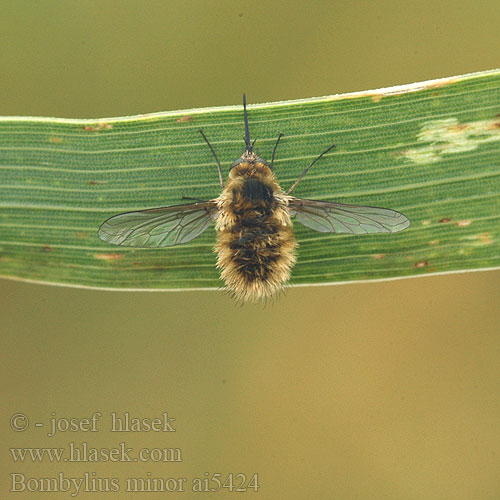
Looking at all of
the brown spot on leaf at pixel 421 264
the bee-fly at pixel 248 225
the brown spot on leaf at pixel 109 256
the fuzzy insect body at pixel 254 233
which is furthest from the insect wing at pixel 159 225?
the brown spot on leaf at pixel 421 264

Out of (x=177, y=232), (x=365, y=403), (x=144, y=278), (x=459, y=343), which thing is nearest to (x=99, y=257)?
(x=144, y=278)

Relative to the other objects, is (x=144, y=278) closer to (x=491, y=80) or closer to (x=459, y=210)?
(x=459, y=210)

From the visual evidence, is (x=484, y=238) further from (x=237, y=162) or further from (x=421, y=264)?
(x=237, y=162)

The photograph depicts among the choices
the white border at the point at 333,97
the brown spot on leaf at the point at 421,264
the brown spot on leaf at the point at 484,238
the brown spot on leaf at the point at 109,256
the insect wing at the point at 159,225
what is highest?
the white border at the point at 333,97

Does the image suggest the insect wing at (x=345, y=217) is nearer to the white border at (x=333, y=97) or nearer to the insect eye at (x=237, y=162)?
the insect eye at (x=237, y=162)

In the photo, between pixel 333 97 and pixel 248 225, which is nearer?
pixel 248 225

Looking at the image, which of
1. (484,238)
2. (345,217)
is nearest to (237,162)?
(345,217)

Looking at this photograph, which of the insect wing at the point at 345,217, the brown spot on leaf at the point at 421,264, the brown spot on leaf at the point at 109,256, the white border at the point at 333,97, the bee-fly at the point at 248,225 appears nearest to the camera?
the insect wing at the point at 345,217
